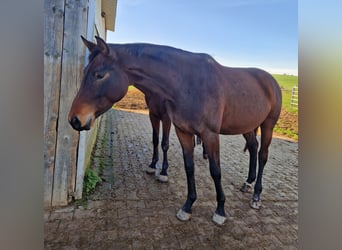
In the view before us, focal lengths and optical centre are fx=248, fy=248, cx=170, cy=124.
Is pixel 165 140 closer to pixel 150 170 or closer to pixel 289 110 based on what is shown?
pixel 150 170

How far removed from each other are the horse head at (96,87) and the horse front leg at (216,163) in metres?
0.53

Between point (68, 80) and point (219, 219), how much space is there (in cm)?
107

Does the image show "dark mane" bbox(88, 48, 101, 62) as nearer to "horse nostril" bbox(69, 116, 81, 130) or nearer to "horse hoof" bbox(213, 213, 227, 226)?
"horse nostril" bbox(69, 116, 81, 130)

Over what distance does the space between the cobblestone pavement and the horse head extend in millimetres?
515

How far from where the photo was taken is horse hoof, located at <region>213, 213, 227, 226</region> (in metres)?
1.33

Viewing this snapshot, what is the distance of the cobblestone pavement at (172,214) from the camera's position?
1.14 m

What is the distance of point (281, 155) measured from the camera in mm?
2186

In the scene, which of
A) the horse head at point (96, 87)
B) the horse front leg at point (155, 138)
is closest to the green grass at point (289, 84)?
the horse head at point (96, 87)

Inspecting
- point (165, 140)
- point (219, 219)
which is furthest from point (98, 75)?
point (165, 140)
